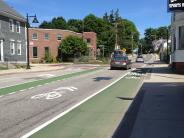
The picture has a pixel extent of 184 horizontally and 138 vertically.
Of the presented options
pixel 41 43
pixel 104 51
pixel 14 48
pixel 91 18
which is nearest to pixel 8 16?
pixel 14 48

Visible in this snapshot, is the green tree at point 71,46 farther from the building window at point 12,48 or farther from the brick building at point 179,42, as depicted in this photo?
the brick building at point 179,42

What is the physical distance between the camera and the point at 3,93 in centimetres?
1870

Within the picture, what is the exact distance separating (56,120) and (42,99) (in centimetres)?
513

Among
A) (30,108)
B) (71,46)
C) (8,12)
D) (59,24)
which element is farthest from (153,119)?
(59,24)

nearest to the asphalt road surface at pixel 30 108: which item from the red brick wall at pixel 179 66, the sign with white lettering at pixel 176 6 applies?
the sign with white lettering at pixel 176 6

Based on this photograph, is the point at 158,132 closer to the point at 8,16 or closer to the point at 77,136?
the point at 77,136

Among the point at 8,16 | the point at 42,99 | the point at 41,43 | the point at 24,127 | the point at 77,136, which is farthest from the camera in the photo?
the point at 41,43

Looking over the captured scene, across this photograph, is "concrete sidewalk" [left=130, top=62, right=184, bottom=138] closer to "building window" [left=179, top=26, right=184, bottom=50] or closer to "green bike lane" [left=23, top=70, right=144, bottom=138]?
"green bike lane" [left=23, top=70, right=144, bottom=138]

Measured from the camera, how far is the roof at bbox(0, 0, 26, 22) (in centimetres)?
4853

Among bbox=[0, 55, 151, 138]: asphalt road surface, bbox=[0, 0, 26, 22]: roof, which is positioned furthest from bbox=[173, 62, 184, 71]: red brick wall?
bbox=[0, 0, 26, 22]: roof

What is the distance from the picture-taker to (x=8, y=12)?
49.9m

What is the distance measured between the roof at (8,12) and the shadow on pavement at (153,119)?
112 ft

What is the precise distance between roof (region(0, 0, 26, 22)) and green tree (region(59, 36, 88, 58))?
25459 mm

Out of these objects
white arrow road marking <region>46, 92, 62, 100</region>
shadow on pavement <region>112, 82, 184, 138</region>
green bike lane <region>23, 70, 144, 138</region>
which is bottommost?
green bike lane <region>23, 70, 144, 138</region>
